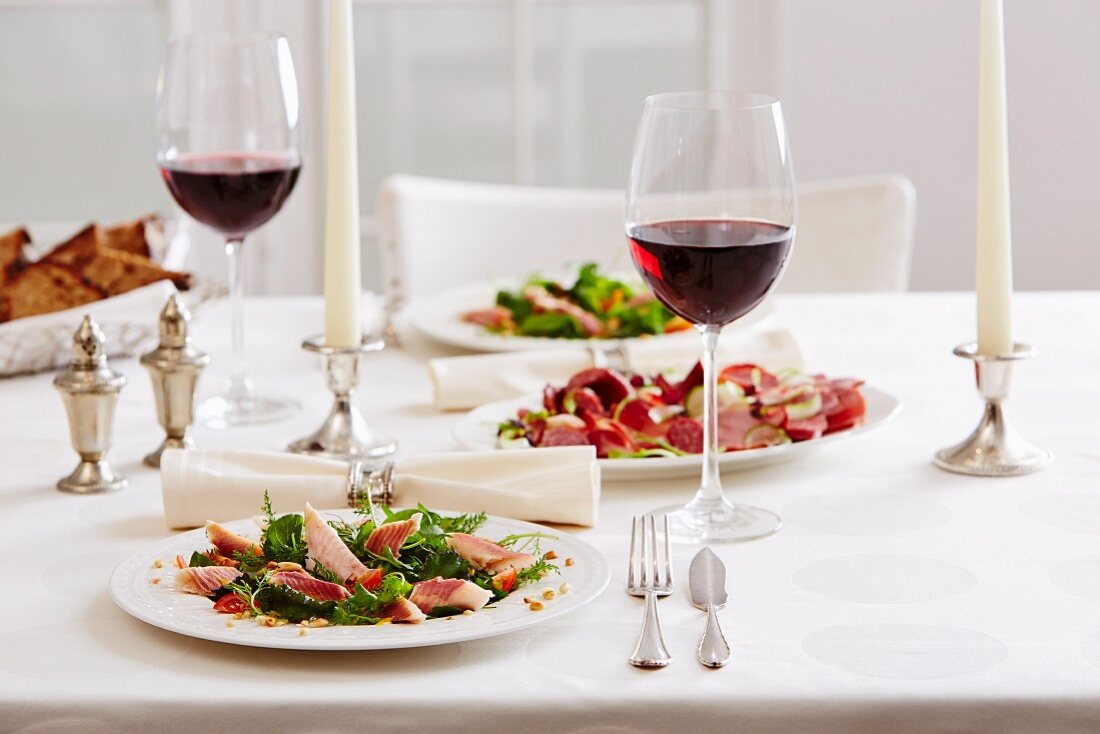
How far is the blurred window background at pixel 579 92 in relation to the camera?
11.5 feet

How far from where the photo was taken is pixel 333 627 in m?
0.73

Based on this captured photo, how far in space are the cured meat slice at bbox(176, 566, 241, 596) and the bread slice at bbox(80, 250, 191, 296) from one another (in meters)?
0.87

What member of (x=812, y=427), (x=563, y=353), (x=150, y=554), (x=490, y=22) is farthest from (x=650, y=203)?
(x=490, y=22)

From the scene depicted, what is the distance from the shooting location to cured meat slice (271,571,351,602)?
29.4 inches

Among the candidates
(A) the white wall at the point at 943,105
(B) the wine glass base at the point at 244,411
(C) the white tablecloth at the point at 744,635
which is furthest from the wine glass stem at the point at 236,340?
(A) the white wall at the point at 943,105

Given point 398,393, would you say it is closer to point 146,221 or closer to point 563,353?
point 563,353

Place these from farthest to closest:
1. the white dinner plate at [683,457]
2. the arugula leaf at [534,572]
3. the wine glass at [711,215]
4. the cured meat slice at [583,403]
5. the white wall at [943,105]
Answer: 1. the white wall at [943,105]
2. the cured meat slice at [583,403]
3. the white dinner plate at [683,457]
4. the wine glass at [711,215]
5. the arugula leaf at [534,572]

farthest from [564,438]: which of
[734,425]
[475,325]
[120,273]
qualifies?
[120,273]

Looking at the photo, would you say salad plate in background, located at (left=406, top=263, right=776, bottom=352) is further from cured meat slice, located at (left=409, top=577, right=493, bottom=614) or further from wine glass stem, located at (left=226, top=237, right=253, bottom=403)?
cured meat slice, located at (left=409, top=577, right=493, bottom=614)

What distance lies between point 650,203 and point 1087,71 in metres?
2.96

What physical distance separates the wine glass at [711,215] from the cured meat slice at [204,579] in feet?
1.05

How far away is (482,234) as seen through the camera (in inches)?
96.3

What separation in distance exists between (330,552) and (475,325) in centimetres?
87

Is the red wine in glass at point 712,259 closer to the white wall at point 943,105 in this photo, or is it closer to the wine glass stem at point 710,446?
the wine glass stem at point 710,446
